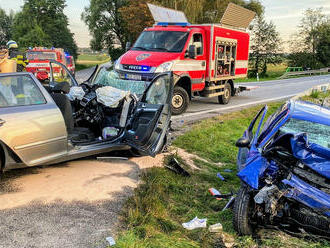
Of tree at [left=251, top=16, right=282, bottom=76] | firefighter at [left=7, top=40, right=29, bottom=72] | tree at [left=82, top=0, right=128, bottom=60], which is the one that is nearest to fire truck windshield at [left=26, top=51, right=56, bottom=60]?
firefighter at [left=7, top=40, right=29, bottom=72]

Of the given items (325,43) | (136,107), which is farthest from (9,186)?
(325,43)

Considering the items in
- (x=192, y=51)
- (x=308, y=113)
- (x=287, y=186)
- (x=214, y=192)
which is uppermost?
(x=192, y=51)

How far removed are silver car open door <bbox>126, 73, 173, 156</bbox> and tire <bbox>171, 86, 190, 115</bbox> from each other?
4099mm

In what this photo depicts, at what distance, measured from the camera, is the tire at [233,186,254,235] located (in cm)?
354

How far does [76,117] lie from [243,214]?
3.33 metres

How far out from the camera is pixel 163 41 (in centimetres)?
967

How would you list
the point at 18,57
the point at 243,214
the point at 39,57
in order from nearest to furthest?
the point at 243,214, the point at 18,57, the point at 39,57

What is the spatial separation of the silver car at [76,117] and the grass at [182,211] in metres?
0.65

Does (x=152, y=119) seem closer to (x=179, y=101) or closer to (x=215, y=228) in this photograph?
(x=215, y=228)

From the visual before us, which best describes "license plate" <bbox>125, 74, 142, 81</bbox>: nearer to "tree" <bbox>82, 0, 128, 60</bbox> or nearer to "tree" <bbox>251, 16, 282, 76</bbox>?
"tree" <bbox>251, 16, 282, 76</bbox>

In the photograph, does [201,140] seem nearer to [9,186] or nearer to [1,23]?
[9,186]

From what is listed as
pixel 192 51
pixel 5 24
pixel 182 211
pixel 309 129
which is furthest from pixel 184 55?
pixel 5 24

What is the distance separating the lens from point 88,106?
548cm

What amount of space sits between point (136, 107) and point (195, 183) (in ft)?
5.12
